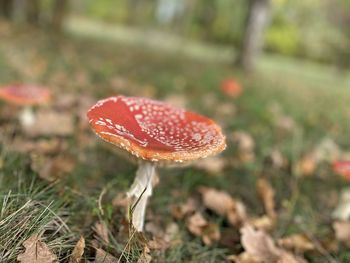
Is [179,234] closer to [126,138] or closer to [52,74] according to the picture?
[126,138]

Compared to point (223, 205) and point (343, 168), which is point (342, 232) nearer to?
point (343, 168)

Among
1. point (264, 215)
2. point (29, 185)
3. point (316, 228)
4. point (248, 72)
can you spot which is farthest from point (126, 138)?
point (248, 72)

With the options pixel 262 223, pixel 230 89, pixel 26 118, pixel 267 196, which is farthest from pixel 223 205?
pixel 230 89

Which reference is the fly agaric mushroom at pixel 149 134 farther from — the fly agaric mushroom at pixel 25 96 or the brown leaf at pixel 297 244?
the fly agaric mushroom at pixel 25 96

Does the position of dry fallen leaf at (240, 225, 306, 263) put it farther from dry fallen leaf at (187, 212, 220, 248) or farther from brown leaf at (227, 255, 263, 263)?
dry fallen leaf at (187, 212, 220, 248)

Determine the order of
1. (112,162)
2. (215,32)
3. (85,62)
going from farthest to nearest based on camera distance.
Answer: (215,32)
(85,62)
(112,162)

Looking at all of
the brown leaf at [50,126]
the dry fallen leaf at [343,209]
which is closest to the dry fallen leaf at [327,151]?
the dry fallen leaf at [343,209]
